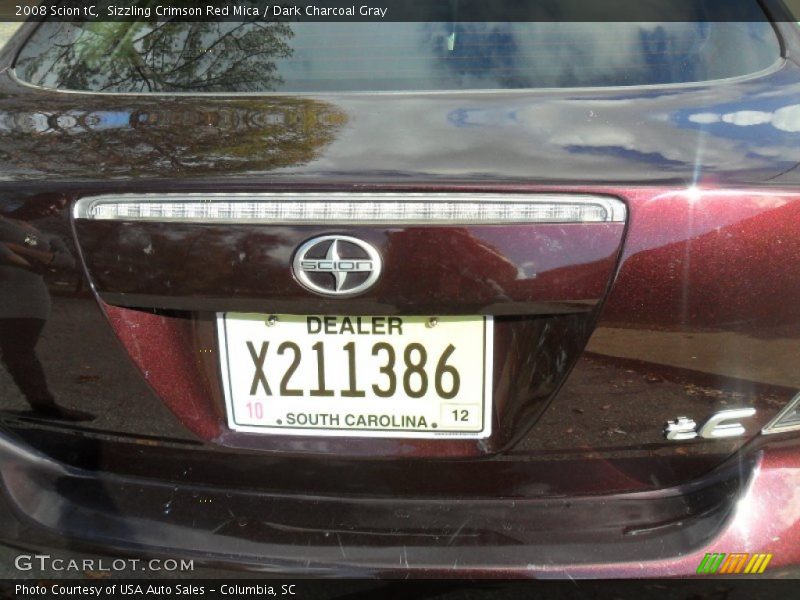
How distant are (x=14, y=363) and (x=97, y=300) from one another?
27cm

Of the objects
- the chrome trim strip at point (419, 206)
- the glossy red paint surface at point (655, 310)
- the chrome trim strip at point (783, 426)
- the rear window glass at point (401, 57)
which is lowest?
the chrome trim strip at point (783, 426)

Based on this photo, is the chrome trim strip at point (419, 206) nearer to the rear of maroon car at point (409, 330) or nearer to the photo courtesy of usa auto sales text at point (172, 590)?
the rear of maroon car at point (409, 330)

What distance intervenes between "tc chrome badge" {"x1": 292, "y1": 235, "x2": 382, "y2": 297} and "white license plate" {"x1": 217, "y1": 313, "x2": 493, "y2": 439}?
0.29 feet

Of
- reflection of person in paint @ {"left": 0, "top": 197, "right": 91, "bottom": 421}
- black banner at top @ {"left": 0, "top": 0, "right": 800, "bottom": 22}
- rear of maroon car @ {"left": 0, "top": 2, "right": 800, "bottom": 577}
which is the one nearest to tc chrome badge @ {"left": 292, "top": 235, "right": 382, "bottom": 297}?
rear of maroon car @ {"left": 0, "top": 2, "right": 800, "bottom": 577}

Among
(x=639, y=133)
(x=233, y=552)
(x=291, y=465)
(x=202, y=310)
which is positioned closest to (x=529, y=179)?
(x=639, y=133)

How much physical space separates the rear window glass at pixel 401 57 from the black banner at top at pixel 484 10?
0.10ft

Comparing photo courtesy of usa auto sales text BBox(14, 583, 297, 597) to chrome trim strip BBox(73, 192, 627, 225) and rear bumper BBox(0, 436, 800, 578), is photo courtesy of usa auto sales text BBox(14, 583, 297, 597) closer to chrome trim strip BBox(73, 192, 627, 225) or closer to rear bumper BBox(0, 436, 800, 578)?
rear bumper BBox(0, 436, 800, 578)

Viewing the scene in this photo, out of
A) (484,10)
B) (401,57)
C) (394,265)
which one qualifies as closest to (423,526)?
(394,265)

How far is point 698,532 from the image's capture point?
59.1 inches

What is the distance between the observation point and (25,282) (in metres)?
1.45

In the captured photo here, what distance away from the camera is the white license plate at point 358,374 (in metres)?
1.41

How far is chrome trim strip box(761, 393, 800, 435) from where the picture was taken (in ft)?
4.81

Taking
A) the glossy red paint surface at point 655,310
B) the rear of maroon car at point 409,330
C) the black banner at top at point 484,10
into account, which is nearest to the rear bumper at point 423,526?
the rear of maroon car at point 409,330

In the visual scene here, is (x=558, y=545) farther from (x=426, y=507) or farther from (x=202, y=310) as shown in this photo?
(x=202, y=310)
